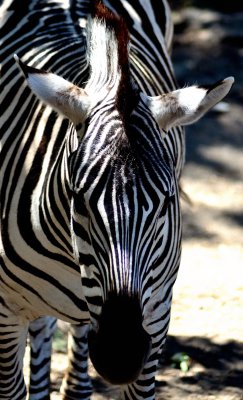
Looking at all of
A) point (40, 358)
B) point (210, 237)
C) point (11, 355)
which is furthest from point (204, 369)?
point (210, 237)

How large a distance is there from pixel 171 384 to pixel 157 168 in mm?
2404

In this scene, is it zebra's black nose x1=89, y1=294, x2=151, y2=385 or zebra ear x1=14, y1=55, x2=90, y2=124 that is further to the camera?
zebra ear x1=14, y1=55, x2=90, y2=124

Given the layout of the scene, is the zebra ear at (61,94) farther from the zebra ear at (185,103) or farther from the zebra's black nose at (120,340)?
the zebra's black nose at (120,340)

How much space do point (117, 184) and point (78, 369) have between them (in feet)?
7.52

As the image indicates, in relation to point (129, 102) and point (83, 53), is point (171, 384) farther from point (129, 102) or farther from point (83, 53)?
point (129, 102)

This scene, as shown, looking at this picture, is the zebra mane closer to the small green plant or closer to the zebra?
the zebra

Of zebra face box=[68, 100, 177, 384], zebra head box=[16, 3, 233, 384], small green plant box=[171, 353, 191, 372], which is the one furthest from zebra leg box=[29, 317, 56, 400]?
zebra face box=[68, 100, 177, 384]

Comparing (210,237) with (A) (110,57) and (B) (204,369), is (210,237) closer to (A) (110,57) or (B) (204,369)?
(B) (204,369)

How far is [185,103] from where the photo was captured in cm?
356

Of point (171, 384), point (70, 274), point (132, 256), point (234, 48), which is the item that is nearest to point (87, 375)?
point (171, 384)

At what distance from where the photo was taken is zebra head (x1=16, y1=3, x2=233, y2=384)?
3.27 metres

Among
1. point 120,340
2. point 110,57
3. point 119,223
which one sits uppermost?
point 110,57

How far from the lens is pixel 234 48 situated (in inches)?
397

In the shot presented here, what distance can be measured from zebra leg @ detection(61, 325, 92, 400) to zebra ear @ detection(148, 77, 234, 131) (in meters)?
2.08
